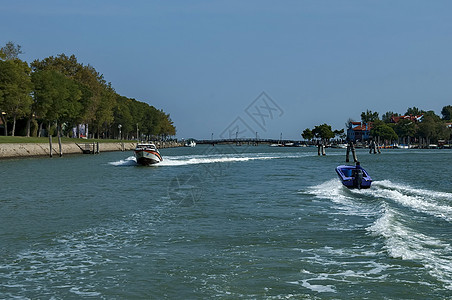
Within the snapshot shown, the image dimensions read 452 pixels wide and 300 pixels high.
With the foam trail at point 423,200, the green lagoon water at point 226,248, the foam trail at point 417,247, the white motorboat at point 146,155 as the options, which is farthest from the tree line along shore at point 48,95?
the foam trail at point 417,247

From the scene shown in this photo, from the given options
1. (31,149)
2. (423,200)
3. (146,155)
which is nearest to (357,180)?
(423,200)

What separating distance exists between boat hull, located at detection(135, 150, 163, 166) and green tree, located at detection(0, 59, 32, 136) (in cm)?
3075

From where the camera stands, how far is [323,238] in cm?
1584

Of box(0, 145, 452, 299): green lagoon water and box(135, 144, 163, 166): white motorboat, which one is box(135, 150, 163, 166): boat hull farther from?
box(0, 145, 452, 299): green lagoon water

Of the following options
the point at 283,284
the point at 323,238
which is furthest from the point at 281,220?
the point at 283,284

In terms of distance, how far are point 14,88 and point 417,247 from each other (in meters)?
78.9

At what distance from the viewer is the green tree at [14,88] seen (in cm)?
7894

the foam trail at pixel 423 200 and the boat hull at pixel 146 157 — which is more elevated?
the boat hull at pixel 146 157

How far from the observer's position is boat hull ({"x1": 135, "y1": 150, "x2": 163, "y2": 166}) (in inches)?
2435

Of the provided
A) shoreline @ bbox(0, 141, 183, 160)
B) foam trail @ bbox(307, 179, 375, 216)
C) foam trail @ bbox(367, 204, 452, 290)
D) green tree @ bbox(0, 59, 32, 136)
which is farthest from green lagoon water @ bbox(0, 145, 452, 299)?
green tree @ bbox(0, 59, 32, 136)

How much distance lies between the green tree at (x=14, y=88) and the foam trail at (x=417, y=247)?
74.3 m

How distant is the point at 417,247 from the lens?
568 inches

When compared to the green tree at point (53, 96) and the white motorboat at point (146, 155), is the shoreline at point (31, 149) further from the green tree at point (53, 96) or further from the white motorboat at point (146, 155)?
the white motorboat at point (146, 155)

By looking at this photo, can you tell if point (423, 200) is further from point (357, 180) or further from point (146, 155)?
point (146, 155)
